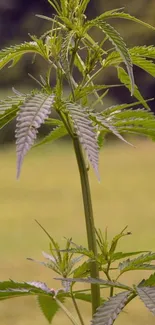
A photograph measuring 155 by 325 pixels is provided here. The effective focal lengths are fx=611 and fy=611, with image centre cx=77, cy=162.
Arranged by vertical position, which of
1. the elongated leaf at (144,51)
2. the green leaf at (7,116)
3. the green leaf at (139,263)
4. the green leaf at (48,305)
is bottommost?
the green leaf at (48,305)

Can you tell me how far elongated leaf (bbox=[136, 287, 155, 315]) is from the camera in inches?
11.3

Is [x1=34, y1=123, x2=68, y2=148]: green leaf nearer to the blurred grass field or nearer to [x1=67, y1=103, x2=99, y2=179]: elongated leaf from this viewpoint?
[x1=67, y1=103, x2=99, y2=179]: elongated leaf

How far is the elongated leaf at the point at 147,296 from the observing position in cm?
29

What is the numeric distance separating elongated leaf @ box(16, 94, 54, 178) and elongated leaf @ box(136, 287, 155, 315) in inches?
3.5

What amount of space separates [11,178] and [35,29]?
4.77 feet

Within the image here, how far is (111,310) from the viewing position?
293mm

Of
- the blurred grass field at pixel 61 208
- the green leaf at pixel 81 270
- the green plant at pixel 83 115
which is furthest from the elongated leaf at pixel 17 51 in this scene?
the blurred grass field at pixel 61 208

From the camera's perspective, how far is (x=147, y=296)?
0.30m

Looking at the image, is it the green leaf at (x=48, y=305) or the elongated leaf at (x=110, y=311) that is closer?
the elongated leaf at (x=110, y=311)

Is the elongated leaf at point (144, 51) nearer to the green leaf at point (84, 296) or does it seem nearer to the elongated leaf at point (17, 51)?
Result: the elongated leaf at point (17, 51)

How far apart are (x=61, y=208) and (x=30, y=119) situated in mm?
2083

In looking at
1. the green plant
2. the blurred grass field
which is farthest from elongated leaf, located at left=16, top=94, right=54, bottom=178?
the blurred grass field

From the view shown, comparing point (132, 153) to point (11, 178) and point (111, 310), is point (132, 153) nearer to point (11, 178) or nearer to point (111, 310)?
point (11, 178)

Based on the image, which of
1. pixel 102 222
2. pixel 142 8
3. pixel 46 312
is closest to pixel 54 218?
pixel 102 222
